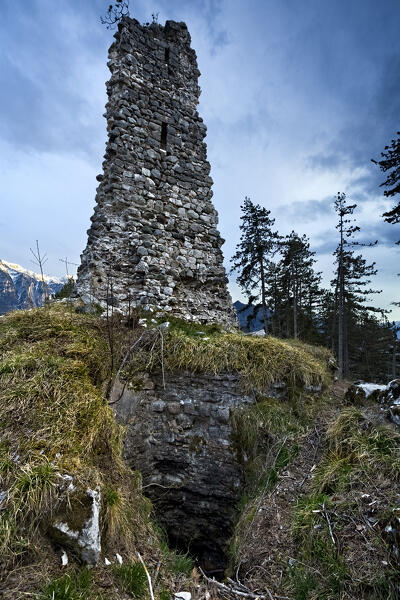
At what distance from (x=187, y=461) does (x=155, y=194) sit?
5.84 metres

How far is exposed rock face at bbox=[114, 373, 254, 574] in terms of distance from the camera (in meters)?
4.55

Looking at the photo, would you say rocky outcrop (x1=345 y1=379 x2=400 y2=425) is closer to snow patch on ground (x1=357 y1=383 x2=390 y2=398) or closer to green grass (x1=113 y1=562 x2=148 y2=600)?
snow patch on ground (x1=357 y1=383 x2=390 y2=398)

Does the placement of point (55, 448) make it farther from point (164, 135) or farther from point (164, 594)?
point (164, 135)

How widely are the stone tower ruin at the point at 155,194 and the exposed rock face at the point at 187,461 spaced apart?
2.26 m

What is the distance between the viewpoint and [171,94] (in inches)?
315

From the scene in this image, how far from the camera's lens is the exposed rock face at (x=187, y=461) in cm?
455

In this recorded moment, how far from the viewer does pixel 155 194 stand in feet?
24.0

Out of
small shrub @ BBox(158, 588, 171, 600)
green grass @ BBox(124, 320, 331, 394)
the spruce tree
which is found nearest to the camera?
small shrub @ BBox(158, 588, 171, 600)

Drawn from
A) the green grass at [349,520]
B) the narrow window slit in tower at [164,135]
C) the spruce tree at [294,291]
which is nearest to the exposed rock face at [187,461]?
the green grass at [349,520]

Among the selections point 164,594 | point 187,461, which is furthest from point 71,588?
point 187,461

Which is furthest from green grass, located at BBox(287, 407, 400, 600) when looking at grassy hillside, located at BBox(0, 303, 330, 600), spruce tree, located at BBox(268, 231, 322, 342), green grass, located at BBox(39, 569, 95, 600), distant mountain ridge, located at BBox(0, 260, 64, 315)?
spruce tree, located at BBox(268, 231, 322, 342)

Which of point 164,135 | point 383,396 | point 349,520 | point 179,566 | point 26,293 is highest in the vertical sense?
point 164,135

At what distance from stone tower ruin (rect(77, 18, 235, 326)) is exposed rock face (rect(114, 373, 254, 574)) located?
226 centimetres

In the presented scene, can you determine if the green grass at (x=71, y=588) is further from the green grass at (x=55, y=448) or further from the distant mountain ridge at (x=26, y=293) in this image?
the distant mountain ridge at (x=26, y=293)
